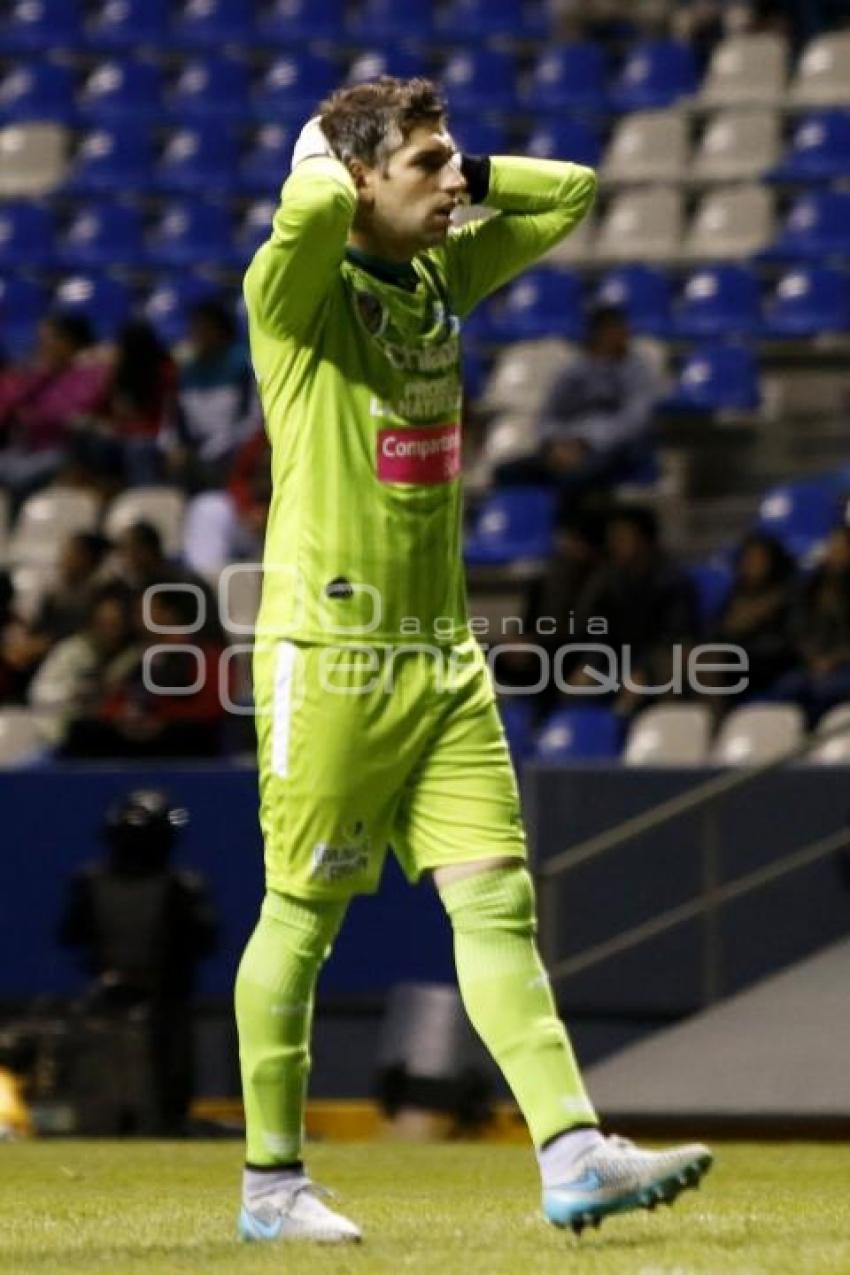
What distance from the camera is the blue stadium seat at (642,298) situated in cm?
1603

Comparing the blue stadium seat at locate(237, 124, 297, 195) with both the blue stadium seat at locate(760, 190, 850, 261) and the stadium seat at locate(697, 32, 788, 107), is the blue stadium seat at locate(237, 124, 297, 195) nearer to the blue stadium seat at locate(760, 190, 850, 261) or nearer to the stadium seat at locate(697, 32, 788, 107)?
the stadium seat at locate(697, 32, 788, 107)

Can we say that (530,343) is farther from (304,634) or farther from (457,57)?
(304,634)

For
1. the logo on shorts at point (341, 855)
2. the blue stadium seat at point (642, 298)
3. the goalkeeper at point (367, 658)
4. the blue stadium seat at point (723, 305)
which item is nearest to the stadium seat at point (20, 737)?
the blue stadium seat at point (642, 298)

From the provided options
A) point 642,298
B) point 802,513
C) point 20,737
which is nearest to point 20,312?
point 642,298

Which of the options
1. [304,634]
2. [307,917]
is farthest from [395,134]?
[307,917]

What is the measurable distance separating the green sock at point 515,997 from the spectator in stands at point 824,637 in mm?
7010

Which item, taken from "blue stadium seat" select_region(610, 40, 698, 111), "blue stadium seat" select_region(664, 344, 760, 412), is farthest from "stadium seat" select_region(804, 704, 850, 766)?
"blue stadium seat" select_region(610, 40, 698, 111)

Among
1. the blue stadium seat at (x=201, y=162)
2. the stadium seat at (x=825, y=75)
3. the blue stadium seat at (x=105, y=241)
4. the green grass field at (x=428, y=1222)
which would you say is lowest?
the green grass field at (x=428, y=1222)

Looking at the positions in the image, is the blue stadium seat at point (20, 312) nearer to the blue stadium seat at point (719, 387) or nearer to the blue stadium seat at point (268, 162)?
the blue stadium seat at point (268, 162)

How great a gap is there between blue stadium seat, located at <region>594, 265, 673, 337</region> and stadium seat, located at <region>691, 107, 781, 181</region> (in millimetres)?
981

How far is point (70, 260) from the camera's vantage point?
18234mm

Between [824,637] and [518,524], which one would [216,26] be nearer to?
[518,524]

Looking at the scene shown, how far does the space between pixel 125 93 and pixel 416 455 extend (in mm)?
14047

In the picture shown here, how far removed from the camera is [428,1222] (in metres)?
5.98
